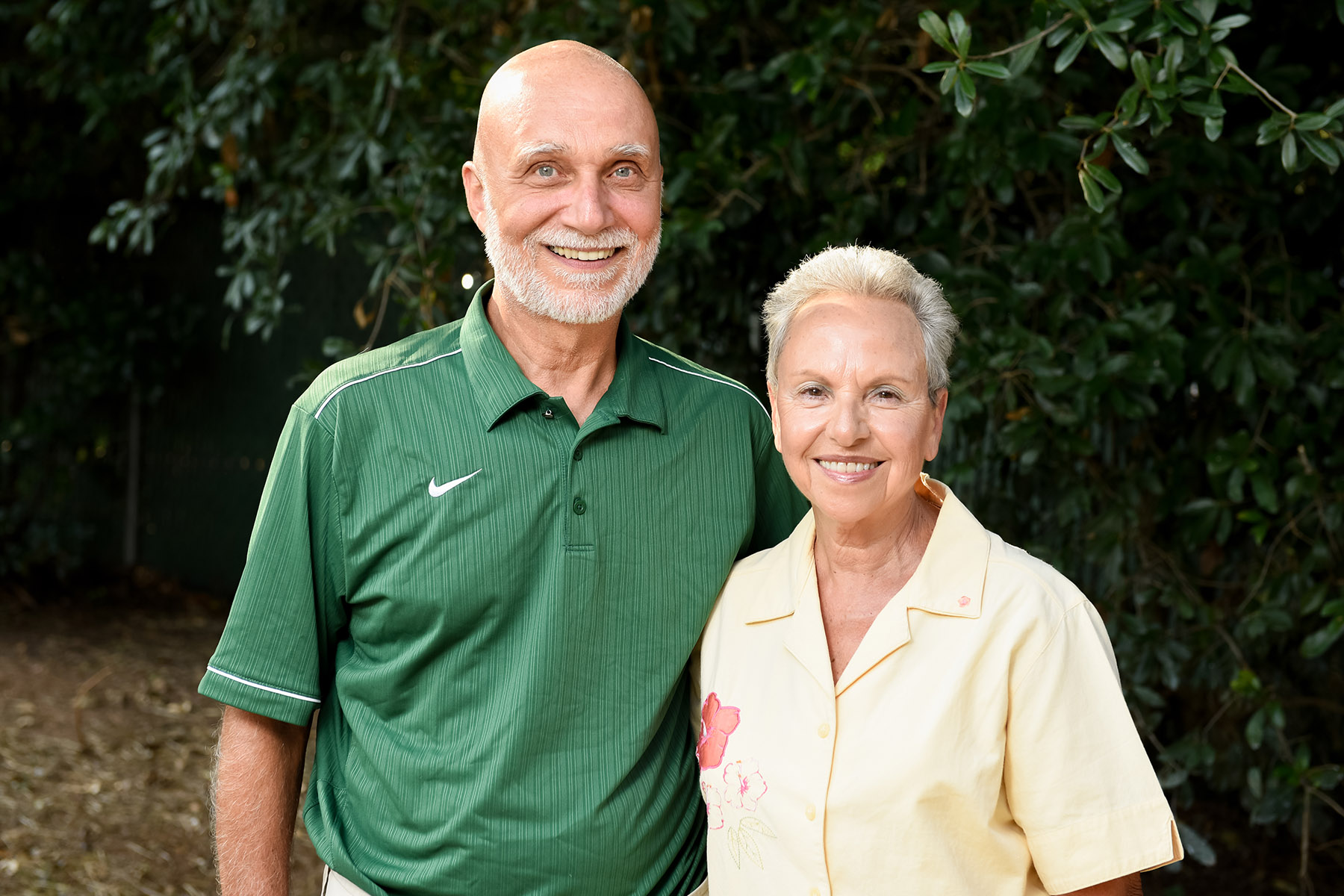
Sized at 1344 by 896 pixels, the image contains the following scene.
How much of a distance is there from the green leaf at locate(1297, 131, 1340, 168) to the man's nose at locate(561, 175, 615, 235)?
47.3 inches

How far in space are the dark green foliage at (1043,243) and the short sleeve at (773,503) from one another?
2.72 feet

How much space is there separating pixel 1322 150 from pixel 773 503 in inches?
44.2

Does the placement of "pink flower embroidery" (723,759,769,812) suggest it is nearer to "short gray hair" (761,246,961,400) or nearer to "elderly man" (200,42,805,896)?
"elderly man" (200,42,805,896)

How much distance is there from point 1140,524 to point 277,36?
3317 millimetres

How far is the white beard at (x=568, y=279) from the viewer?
2.01m

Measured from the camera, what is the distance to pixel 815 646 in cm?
187

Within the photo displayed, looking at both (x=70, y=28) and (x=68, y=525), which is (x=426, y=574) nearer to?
(x=70, y=28)

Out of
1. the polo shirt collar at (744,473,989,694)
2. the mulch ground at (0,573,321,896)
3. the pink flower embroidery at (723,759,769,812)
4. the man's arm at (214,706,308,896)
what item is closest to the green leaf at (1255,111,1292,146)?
the polo shirt collar at (744,473,989,694)

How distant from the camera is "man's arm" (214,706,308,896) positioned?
1953 millimetres

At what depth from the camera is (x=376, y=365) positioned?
6.66 ft

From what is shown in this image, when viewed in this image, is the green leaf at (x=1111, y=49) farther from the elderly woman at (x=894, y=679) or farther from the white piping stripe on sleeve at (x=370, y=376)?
the white piping stripe on sleeve at (x=370, y=376)

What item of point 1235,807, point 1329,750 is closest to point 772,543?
point 1329,750

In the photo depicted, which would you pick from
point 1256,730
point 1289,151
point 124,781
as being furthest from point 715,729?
point 124,781

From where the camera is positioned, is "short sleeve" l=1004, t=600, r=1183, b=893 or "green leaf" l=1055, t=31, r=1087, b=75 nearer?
"short sleeve" l=1004, t=600, r=1183, b=893
